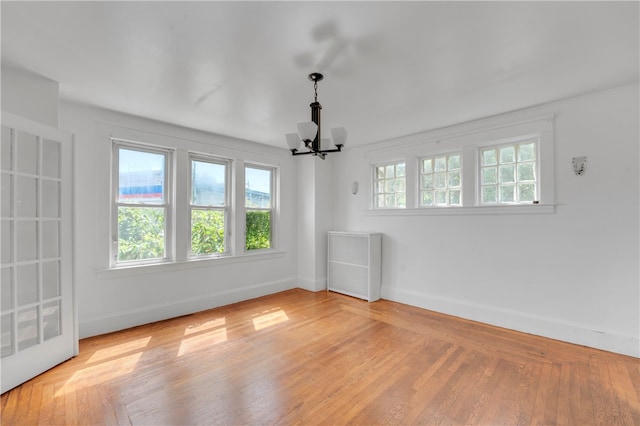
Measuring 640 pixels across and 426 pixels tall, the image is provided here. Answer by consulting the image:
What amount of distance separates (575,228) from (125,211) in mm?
5046

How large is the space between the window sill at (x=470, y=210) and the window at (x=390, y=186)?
156 millimetres

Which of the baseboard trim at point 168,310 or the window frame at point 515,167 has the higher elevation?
the window frame at point 515,167

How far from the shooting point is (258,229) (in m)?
4.99

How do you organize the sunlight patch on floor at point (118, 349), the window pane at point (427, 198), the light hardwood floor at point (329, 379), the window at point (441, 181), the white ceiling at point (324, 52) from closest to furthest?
1. the white ceiling at point (324, 52)
2. the light hardwood floor at point (329, 379)
3. the sunlight patch on floor at point (118, 349)
4. the window at point (441, 181)
5. the window pane at point (427, 198)

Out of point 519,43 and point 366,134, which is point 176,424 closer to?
point 519,43

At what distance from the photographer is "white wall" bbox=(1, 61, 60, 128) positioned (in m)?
2.41

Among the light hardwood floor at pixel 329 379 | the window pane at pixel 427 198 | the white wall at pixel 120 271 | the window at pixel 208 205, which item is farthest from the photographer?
the window pane at pixel 427 198

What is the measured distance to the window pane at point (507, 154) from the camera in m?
3.56

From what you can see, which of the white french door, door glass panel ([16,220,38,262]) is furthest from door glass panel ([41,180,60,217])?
door glass panel ([16,220,38,262])

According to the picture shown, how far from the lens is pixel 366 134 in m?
4.34

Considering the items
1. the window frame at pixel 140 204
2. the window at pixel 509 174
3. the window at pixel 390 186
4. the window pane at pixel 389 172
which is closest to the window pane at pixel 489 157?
the window at pixel 509 174

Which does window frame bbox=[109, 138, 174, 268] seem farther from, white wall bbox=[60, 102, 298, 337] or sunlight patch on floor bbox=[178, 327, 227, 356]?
sunlight patch on floor bbox=[178, 327, 227, 356]

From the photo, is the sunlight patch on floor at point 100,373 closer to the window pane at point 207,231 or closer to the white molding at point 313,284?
the window pane at point 207,231

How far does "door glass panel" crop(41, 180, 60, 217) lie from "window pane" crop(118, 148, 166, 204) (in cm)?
91
